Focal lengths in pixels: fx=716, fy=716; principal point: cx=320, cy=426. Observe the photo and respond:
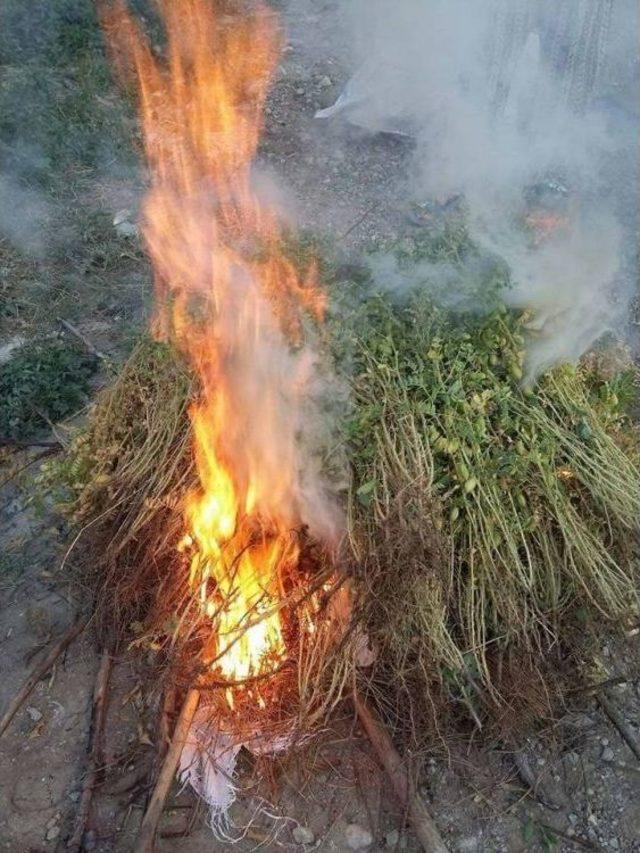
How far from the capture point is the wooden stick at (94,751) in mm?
2828

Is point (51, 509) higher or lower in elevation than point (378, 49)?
lower

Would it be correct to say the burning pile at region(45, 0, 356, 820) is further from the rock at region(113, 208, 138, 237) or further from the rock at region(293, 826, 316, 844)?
the rock at region(113, 208, 138, 237)

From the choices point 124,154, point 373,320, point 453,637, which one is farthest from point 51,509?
→ point 124,154

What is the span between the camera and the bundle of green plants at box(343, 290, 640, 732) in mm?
2828

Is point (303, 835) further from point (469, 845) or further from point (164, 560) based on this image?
point (164, 560)

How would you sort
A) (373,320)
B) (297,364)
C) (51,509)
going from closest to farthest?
(297,364)
(373,320)
(51,509)

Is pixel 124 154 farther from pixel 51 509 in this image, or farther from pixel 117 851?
pixel 117 851

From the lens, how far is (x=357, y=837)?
284cm

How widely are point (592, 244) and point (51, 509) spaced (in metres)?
4.19

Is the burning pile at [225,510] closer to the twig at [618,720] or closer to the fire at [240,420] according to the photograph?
the fire at [240,420]

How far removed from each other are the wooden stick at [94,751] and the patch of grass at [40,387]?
1.91 meters

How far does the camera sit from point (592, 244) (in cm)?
532

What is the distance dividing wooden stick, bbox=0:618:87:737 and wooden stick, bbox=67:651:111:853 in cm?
19

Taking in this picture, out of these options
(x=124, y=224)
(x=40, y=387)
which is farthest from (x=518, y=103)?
(x=40, y=387)
